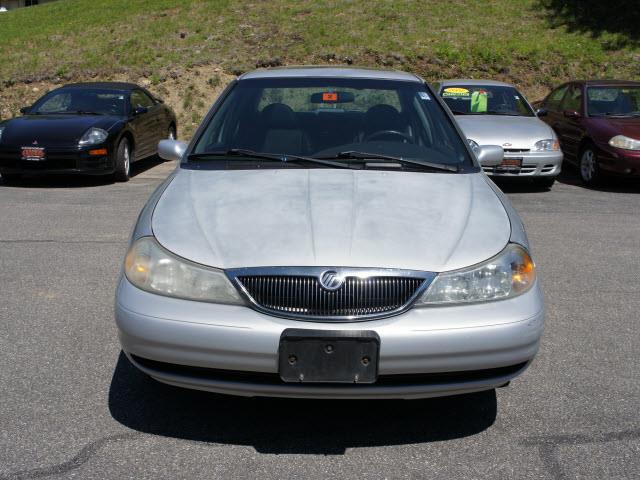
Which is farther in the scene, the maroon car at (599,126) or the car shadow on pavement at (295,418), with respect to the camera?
the maroon car at (599,126)

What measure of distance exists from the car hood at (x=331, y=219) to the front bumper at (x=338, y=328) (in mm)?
226

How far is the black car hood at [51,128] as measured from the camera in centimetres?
1008

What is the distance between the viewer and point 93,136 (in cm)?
1027

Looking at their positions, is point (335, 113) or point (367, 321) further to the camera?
point (335, 113)

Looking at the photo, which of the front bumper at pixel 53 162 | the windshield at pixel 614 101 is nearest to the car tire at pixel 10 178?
the front bumper at pixel 53 162

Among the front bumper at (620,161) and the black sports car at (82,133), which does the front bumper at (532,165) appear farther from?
the black sports car at (82,133)

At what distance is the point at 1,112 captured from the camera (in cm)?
1914

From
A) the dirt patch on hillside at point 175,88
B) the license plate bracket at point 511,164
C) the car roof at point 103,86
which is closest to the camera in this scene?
the license plate bracket at point 511,164

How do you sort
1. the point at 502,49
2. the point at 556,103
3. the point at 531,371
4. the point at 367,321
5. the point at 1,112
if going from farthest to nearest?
1. the point at 502,49
2. the point at 1,112
3. the point at 556,103
4. the point at 531,371
5. the point at 367,321

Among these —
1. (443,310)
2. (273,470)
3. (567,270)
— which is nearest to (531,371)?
(443,310)

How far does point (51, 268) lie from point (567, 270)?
4.01m

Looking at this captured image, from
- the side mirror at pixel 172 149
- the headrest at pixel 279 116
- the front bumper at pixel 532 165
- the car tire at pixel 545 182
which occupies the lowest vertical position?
the car tire at pixel 545 182

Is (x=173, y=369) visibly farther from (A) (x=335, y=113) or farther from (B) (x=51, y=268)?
(B) (x=51, y=268)

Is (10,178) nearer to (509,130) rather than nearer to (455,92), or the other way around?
(455,92)
